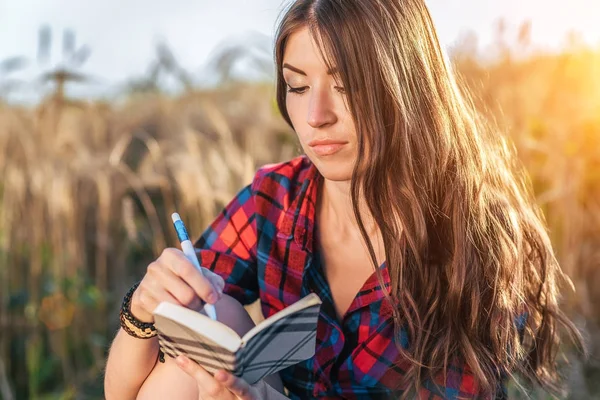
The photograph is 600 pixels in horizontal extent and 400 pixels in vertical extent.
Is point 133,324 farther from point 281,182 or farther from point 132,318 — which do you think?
point 281,182

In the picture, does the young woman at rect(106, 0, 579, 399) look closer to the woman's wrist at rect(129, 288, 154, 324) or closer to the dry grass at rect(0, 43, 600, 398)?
the woman's wrist at rect(129, 288, 154, 324)

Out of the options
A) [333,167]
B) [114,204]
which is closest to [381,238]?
[333,167]

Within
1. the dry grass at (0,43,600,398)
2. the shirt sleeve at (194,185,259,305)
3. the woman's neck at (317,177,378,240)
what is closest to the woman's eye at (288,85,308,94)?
the woman's neck at (317,177,378,240)

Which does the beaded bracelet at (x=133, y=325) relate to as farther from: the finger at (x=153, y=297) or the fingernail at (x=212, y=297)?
the fingernail at (x=212, y=297)

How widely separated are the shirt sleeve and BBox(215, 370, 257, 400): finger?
54cm

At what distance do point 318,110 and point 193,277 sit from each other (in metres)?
0.44

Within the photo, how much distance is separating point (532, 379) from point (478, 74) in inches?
68.7

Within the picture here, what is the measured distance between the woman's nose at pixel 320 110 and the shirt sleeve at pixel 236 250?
423 millimetres

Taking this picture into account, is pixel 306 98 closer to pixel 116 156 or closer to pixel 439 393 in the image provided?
pixel 439 393

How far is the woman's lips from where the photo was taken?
1.50 metres

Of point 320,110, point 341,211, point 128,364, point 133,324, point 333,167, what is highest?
point 320,110

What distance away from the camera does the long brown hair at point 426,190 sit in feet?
4.89

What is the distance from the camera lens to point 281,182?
183cm

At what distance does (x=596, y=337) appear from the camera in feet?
9.05
